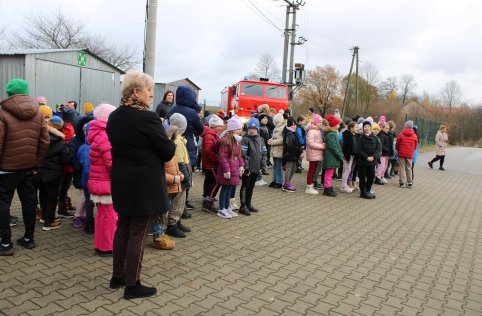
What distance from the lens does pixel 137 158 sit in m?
3.43

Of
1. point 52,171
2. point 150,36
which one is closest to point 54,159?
point 52,171

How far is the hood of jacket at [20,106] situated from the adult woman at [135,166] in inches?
59.4

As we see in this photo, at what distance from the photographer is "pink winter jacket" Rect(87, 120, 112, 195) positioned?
438 centimetres

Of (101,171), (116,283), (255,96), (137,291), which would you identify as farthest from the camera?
(255,96)

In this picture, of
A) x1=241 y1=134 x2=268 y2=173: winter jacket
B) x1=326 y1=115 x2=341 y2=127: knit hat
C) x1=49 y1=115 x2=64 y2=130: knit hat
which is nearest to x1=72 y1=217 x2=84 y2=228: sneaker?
x1=49 y1=115 x2=64 y2=130: knit hat

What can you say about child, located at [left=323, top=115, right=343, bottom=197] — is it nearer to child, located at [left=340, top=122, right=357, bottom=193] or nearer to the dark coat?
child, located at [left=340, top=122, right=357, bottom=193]

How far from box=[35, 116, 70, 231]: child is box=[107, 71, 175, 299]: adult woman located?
6.81ft

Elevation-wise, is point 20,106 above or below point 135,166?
above

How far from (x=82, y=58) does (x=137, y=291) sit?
12.2m

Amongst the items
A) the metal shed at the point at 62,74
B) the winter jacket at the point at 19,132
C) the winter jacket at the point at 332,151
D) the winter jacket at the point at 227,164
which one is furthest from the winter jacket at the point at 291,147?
the metal shed at the point at 62,74

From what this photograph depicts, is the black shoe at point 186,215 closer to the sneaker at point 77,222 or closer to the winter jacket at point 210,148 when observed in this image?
the winter jacket at point 210,148

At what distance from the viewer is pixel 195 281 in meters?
4.16

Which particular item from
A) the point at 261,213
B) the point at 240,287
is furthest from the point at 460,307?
the point at 261,213

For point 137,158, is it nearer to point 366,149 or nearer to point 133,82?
point 133,82
